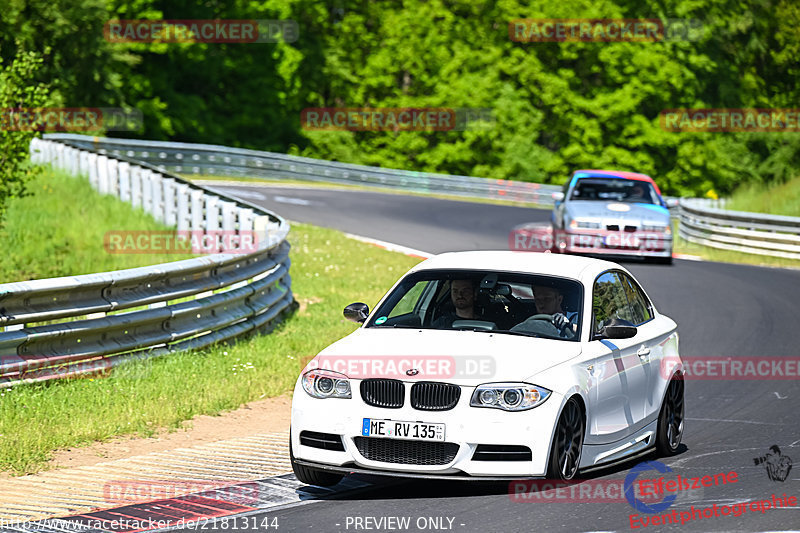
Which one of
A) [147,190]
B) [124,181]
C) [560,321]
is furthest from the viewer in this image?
[124,181]

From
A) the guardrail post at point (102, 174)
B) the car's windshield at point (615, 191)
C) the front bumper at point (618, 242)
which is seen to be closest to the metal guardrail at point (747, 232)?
the car's windshield at point (615, 191)

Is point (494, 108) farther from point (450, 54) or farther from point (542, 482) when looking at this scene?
point (542, 482)

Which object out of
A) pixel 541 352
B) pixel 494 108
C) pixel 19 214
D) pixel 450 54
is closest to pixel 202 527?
pixel 541 352

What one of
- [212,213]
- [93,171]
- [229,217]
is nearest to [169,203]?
[212,213]

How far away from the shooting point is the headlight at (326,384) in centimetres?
763

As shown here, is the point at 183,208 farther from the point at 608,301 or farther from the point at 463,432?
the point at 463,432

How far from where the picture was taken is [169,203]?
74.7ft

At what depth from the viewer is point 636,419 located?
28.9ft

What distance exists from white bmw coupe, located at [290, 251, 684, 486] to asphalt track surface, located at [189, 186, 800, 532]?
0.80 ft

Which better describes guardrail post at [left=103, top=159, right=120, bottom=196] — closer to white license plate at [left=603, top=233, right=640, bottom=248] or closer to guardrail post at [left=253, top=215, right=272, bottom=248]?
guardrail post at [left=253, top=215, right=272, bottom=248]

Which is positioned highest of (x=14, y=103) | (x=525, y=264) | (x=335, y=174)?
(x=14, y=103)

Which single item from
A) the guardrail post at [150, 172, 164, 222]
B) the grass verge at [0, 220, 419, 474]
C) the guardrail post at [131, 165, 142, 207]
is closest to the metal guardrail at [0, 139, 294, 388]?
the grass verge at [0, 220, 419, 474]

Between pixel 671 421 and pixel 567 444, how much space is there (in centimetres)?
193

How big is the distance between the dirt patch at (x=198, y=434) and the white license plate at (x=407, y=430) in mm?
2432
